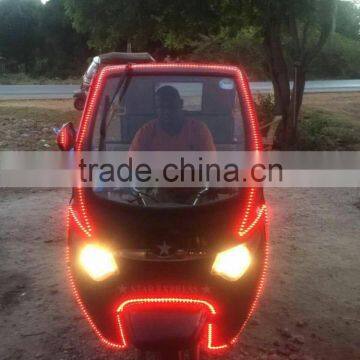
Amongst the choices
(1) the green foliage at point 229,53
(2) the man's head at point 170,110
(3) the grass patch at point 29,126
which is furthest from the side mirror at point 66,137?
(1) the green foliage at point 229,53

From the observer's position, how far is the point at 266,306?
4.49 m

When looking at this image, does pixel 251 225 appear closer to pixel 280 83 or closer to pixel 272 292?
pixel 272 292

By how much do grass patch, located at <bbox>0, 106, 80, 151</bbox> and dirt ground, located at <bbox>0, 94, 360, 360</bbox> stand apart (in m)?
4.78

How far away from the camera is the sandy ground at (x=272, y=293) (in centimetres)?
383

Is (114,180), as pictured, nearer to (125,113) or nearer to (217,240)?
(125,113)

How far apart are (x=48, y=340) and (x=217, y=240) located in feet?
5.85

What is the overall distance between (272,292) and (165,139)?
2023 millimetres

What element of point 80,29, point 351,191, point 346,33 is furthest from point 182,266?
point 346,33

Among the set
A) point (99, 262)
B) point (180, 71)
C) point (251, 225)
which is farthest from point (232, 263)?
point (180, 71)

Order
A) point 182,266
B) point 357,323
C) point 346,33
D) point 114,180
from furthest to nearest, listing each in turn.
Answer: point 346,33 < point 357,323 < point 114,180 < point 182,266

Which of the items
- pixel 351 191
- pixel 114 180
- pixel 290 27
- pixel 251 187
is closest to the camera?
pixel 251 187

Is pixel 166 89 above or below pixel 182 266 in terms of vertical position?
above

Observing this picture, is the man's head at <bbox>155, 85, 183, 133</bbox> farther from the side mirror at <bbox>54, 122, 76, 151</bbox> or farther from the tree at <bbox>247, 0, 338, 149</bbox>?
the tree at <bbox>247, 0, 338, 149</bbox>

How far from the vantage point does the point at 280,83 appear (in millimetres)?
13094
